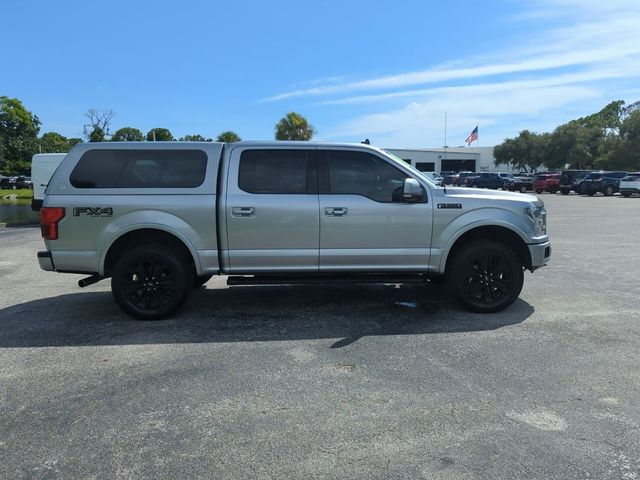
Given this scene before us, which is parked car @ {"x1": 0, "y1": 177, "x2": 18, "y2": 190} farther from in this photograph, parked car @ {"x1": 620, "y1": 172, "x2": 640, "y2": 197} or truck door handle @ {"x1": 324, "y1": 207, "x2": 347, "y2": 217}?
truck door handle @ {"x1": 324, "y1": 207, "x2": 347, "y2": 217}

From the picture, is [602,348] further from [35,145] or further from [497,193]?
[35,145]

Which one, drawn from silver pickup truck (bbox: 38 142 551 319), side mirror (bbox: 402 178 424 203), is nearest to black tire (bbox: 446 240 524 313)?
silver pickup truck (bbox: 38 142 551 319)

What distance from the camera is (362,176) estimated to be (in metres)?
6.08

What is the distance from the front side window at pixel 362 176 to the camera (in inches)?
237

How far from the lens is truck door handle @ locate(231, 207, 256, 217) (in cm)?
587

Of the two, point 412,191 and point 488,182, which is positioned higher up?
point 412,191

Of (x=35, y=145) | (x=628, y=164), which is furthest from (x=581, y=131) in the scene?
(x=35, y=145)

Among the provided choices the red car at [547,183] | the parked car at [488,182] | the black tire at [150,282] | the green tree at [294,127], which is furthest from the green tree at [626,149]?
the black tire at [150,282]

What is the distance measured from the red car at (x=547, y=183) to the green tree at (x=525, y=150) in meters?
30.1

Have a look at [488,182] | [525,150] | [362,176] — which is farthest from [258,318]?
[525,150]

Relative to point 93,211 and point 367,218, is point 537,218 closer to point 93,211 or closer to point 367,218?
point 367,218

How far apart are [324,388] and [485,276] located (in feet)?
9.53

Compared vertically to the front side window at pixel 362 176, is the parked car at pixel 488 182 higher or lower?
lower

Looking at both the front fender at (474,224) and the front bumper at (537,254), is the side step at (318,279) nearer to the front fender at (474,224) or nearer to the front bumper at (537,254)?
the front fender at (474,224)
